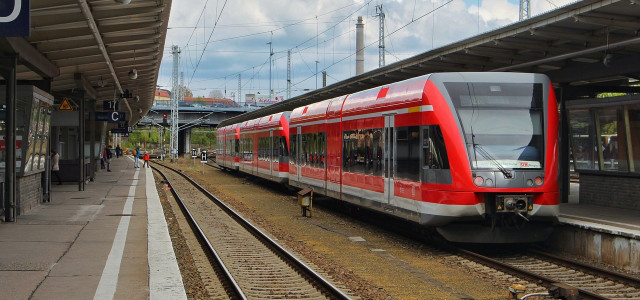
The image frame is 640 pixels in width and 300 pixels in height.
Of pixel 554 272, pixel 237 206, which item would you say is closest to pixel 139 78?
pixel 237 206

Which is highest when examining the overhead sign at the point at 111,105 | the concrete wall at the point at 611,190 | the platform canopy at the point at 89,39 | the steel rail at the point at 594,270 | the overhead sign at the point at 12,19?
the platform canopy at the point at 89,39

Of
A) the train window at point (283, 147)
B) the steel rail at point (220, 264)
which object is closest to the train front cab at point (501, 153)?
the steel rail at point (220, 264)

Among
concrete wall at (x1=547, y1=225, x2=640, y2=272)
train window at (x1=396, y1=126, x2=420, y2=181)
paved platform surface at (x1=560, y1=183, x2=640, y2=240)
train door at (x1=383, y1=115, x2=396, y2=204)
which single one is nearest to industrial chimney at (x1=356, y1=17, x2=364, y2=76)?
paved platform surface at (x1=560, y1=183, x2=640, y2=240)

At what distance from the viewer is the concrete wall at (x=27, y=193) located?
14.9 metres

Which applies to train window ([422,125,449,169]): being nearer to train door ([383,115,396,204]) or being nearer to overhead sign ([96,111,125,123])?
train door ([383,115,396,204])

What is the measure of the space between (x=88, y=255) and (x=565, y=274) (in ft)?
22.8

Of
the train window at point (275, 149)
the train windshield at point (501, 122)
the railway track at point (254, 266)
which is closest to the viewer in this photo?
the railway track at point (254, 266)

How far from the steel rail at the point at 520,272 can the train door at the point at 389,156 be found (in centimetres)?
183

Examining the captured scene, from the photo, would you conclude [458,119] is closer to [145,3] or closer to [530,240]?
[530,240]

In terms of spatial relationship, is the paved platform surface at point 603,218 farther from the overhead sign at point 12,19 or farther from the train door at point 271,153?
the train door at point 271,153

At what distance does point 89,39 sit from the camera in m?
16.3

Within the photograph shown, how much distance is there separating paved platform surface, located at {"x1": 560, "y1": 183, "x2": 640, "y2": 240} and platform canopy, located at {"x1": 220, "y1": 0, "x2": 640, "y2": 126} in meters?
2.75

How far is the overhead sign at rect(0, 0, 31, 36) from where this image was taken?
556cm

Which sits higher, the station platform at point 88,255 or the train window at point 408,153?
the train window at point 408,153
